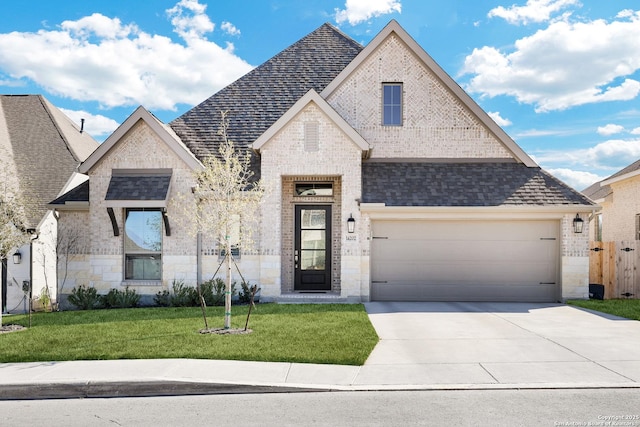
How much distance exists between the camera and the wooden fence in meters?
16.7

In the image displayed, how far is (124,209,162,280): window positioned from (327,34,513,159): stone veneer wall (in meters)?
6.71

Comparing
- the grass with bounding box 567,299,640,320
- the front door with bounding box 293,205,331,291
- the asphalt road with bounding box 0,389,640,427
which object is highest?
the front door with bounding box 293,205,331,291

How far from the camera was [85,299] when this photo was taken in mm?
14391

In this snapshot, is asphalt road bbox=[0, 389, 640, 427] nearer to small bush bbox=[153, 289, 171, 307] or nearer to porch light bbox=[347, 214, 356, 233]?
small bush bbox=[153, 289, 171, 307]

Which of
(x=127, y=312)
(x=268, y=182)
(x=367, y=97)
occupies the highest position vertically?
(x=367, y=97)

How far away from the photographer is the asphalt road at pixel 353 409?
5.57 metres

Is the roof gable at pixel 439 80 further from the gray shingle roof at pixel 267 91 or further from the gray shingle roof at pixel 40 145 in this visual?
the gray shingle roof at pixel 40 145

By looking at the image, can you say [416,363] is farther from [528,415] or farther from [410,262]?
[410,262]

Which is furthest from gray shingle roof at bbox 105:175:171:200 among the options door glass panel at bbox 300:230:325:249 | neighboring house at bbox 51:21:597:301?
door glass panel at bbox 300:230:325:249

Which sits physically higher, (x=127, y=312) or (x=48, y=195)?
(x=48, y=195)

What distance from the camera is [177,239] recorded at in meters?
14.7

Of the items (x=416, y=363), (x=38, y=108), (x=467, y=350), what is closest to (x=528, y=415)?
(x=416, y=363)

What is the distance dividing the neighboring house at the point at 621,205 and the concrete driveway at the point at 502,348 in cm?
996

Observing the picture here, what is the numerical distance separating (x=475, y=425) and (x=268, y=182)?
406 inches
